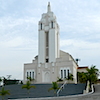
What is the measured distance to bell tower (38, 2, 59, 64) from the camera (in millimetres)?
46875

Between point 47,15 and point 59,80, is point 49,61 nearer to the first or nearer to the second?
point 59,80

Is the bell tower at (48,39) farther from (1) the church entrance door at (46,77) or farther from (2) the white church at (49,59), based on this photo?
(1) the church entrance door at (46,77)

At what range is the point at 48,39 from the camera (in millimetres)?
48281

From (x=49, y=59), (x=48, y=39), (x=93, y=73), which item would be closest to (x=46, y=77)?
(x=49, y=59)

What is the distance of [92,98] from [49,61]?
26.9 metres

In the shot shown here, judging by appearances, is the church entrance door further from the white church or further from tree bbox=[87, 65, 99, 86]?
tree bbox=[87, 65, 99, 86]

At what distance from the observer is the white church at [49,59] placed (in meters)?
44.9

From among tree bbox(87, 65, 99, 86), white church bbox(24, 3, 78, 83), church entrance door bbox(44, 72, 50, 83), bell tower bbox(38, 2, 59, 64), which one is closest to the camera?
tree bbox(87, 65, 99, 86)

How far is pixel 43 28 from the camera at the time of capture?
4909 cm

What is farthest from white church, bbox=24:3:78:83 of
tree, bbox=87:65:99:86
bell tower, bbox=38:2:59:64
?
tree, bbox=87:65:99:86

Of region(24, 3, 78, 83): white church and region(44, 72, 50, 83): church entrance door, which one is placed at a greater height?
region(24, 3, 78, 83): white church

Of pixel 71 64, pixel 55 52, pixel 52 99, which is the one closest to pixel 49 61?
pixel 55 52

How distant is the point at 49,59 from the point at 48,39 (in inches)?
193

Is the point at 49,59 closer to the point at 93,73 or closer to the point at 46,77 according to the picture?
the point at 46,77
